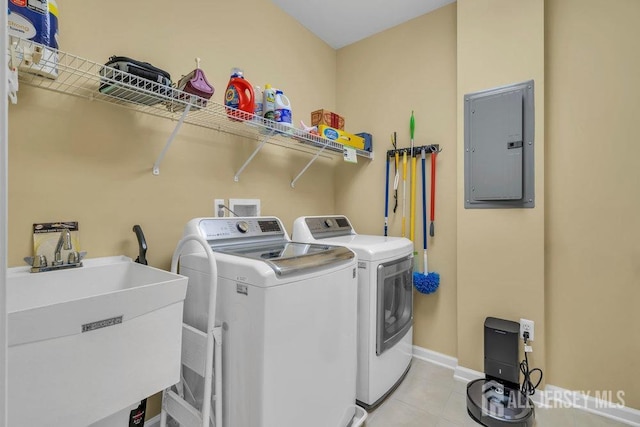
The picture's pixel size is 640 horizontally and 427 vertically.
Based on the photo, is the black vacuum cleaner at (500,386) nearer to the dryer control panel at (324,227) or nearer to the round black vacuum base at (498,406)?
the round black vacuum base at (498,406)

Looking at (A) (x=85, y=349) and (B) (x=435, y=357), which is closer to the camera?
(A) (x=85, y=349)

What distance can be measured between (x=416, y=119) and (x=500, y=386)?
205 cm

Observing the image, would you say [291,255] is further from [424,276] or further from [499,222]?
[499,222]

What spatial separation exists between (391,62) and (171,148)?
6.78 ft

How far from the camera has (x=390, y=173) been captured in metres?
2.60

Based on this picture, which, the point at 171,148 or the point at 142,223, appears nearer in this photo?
the point at 142,223

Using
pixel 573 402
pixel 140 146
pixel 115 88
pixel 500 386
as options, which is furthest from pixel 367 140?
pixel 573 402

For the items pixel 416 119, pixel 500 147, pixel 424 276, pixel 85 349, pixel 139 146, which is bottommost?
pixel 424 276

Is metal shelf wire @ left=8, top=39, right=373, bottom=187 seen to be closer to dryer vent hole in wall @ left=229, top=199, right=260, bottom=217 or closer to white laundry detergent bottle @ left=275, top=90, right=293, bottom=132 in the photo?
white laundry detergent bottle @ left=275, top=90, right=293, bottom=132

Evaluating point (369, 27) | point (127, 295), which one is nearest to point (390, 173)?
point (369, 27)

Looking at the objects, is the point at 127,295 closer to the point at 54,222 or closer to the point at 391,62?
the point at 54,222

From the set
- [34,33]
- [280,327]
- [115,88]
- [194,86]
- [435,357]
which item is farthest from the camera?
[435,357]

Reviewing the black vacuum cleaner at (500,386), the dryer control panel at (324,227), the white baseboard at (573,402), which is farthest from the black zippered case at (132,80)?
the black vacuum cleaner at (500,386)

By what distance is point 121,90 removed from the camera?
126 cm
